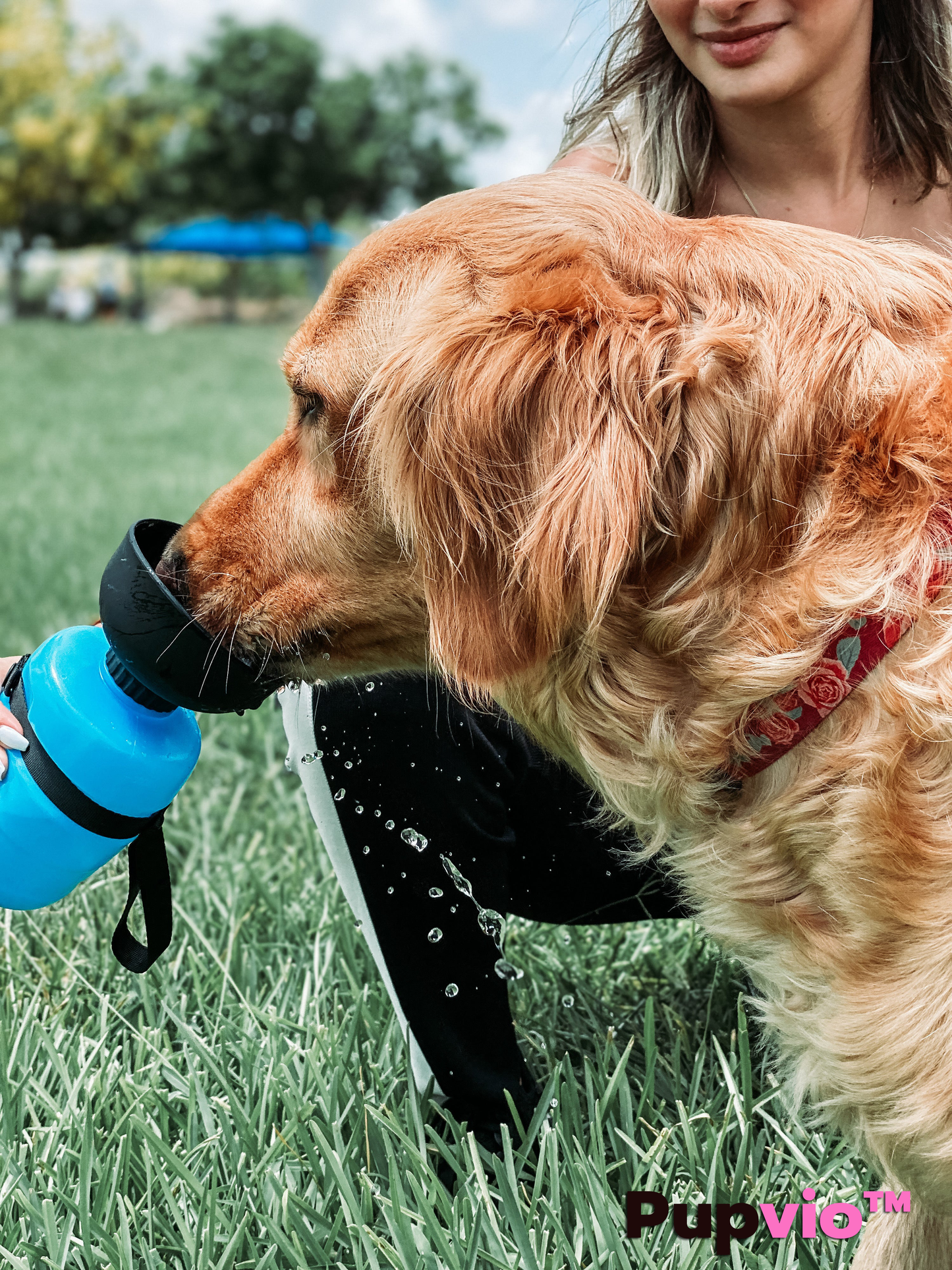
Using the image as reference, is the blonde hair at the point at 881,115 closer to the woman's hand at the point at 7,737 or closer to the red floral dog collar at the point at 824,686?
the red floral dog collar at the point at 824,686

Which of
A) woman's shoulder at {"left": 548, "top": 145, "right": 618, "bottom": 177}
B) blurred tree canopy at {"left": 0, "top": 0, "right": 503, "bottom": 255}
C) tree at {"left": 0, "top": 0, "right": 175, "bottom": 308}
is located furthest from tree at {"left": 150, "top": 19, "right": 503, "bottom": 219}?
woman's shoulder at {"left": 548, "top": 145, "right": 618, "bottom": 177}

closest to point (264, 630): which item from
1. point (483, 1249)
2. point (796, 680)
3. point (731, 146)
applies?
point (796, 680)

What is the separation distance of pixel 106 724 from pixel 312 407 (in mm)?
595

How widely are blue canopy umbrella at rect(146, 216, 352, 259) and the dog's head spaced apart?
5789 cm

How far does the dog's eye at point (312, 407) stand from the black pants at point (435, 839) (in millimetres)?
453

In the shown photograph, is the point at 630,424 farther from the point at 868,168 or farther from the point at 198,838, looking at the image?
the point at 198,838

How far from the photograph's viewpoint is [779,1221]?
1813 millimetres

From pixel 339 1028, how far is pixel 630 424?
56.7 inches

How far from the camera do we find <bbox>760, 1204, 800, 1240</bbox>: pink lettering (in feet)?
5.74

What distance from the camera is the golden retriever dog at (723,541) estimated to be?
1404mm

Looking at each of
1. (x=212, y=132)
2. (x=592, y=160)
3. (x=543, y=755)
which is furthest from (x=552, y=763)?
(x=212, y=132)

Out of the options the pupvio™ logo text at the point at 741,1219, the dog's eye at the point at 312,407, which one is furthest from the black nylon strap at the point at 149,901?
the pupvio™ logo text at the point at 741,1219

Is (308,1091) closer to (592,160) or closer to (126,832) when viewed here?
(126,832)

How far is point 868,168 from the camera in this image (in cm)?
251
